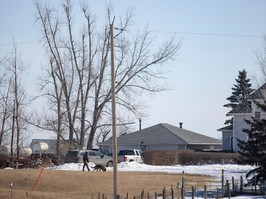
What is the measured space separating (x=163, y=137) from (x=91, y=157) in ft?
79.9

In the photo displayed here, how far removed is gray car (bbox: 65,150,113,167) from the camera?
50312 mm

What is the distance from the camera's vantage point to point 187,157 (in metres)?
56.3

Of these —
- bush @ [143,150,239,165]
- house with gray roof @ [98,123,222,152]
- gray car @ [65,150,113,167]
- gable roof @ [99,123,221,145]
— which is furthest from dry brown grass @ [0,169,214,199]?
gable roof @ [99,123,221,145]

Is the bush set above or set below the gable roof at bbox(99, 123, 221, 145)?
below

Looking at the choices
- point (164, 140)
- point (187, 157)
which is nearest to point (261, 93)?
point (187, 157)

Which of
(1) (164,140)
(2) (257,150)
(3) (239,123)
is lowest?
(2) (257,150)

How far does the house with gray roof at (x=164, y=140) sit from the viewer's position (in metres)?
73.2

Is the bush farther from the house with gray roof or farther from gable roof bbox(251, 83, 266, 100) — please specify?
the house with gray roof

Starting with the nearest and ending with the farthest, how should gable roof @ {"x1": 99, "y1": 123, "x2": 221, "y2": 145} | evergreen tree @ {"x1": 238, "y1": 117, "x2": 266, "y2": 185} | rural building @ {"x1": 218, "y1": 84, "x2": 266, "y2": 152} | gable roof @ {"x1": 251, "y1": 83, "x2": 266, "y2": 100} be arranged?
evergreen tree @ {"x1": 238, "y1": 117, "x2": 266, "y2": 185} → gable roof @ {"x1": 251, "y1": 83, "x2": 266, "y2": 100} → rural building @ {"x1": 218, "y1": 84, "x2": 266, "y2": 152} → gable roof @ {"x1": 99, "y1": 123, "x2": 221, "y2": 145}

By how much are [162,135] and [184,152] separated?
17.7 m

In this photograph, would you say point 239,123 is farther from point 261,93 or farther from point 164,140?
point 261,93

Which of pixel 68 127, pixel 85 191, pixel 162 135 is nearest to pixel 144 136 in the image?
pixel 162 135

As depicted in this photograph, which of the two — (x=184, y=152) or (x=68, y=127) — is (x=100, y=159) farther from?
(x=68, y=127)

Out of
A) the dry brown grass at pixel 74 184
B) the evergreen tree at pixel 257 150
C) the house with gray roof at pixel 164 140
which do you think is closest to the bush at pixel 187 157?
the house with gray roof at pixel 164 140
